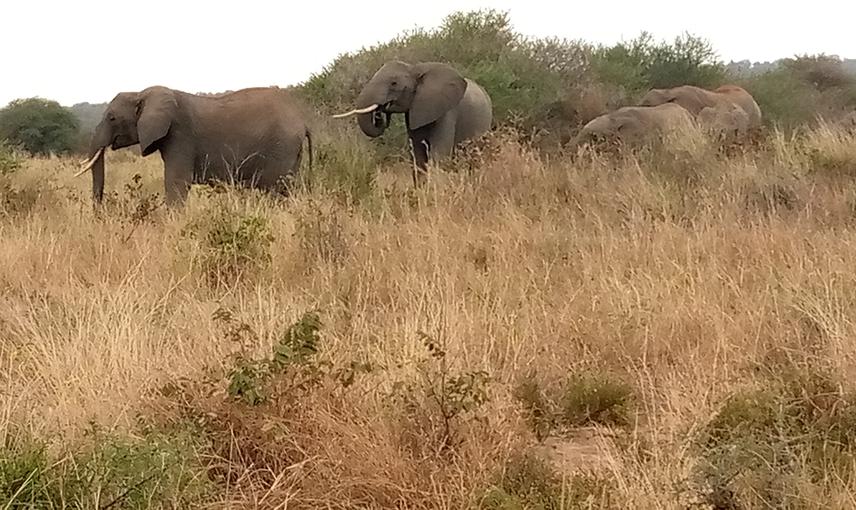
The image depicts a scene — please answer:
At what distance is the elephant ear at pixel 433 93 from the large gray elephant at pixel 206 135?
1.82 meters

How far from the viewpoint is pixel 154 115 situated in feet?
29.1

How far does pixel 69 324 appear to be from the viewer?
418 cm

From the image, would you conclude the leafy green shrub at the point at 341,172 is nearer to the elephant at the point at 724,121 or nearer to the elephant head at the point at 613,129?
the elephant head at the point at 613,129

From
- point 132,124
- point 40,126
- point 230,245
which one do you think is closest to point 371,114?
point 132,124

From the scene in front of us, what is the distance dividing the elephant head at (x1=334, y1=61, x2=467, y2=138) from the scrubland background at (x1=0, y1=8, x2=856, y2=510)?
360cm

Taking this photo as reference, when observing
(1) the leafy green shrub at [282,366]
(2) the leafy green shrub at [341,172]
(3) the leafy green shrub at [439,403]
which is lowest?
(3) the leafy green shrub at [439,403]

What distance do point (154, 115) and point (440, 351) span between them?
6203mm

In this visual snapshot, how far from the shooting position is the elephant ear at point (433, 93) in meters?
11.3

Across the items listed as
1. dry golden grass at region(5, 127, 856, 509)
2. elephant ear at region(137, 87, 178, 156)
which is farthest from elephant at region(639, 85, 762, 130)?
elephant ear at region(137, 87, 178, 156)

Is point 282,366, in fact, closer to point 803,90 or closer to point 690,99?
point 690,99

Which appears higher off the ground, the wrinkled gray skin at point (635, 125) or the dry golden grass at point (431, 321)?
the wrinkled gray skin at point (635, 125)

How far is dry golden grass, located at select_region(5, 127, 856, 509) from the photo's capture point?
3.06 metres

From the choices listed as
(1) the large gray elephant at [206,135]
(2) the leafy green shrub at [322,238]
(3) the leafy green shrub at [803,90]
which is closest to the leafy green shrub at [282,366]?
(2) the leafy green shrub at [322,238]

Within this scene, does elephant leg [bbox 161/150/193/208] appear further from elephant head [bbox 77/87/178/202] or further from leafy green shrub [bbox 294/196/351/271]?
leafy green shrub [bbox 294/196/351/271]
